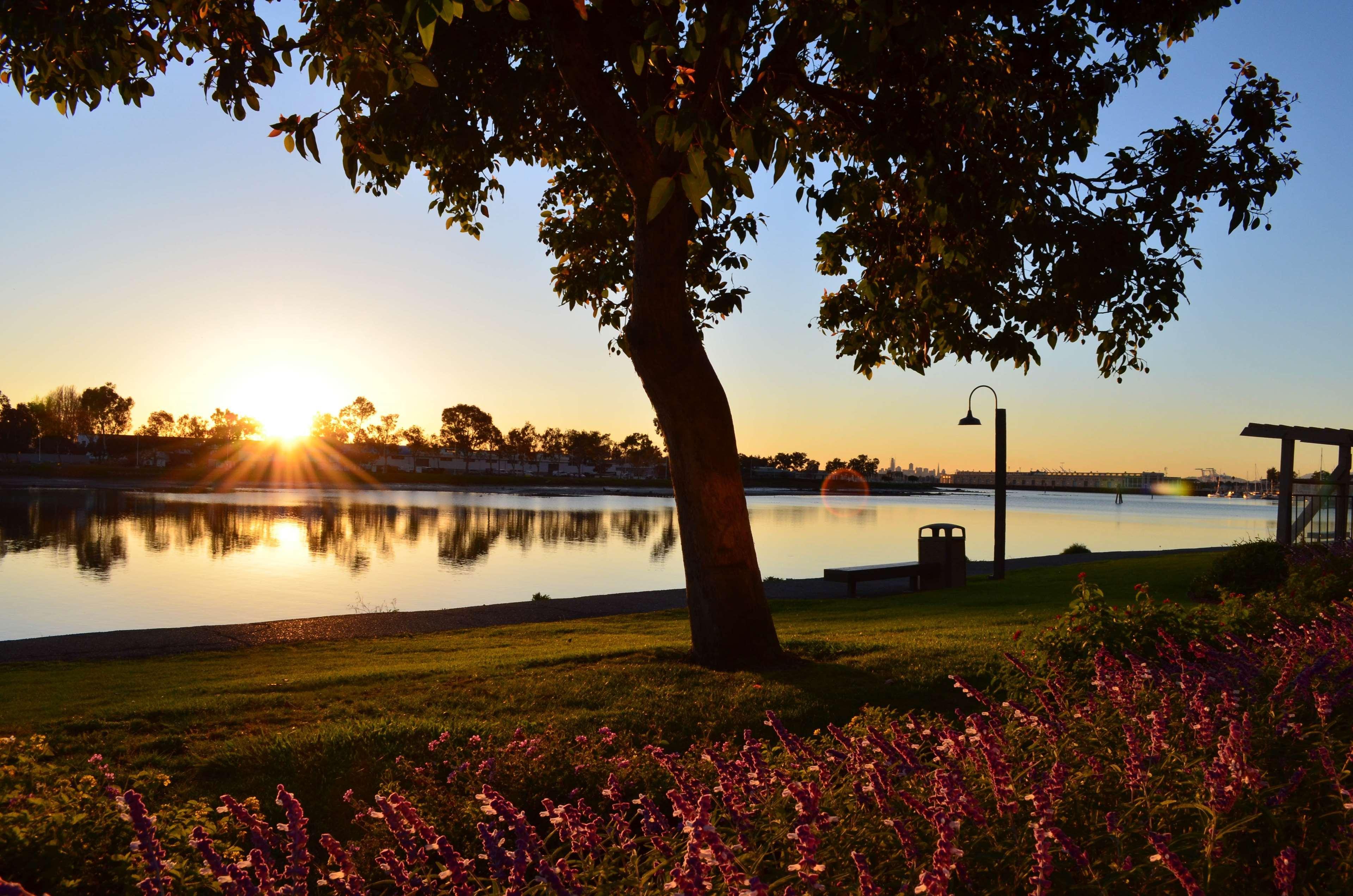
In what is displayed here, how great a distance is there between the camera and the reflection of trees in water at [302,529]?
85.7ft

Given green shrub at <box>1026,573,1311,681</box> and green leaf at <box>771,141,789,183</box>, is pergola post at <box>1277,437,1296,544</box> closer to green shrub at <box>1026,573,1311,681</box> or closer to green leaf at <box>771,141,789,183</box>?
green shrub at <box>1026,573,1311,681</box>

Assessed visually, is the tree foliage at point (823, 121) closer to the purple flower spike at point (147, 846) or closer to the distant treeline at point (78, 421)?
the purple flower spike at point (147, 846)

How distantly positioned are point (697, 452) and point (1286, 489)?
510 inches

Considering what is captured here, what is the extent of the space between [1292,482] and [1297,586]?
23.5 feet

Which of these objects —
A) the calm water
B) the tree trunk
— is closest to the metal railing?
the calm water

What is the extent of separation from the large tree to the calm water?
31.8 feet

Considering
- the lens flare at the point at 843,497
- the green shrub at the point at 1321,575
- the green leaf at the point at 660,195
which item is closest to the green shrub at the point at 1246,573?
the green shrub at the point at 1321,575

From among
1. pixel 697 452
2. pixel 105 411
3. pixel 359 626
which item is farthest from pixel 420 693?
pixel 105 411

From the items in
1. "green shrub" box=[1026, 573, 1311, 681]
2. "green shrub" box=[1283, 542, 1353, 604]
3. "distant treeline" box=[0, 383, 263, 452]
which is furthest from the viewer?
"distant treeline" box=[0, 383, 263, 452]

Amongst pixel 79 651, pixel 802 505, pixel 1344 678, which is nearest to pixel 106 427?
pixel 802 505

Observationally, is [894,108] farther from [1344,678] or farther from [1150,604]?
[1344,678]

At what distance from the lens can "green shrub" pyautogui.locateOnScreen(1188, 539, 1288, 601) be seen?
1368cm

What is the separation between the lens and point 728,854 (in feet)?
7.14

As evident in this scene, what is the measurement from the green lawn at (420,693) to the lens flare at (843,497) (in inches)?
2096
